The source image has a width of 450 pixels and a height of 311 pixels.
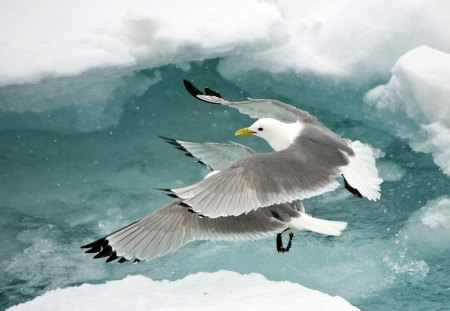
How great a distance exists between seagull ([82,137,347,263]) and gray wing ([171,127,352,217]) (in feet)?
0.25

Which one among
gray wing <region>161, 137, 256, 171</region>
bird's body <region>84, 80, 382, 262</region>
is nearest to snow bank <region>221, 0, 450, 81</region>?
gray wing <region>161, 137, 256, 171</region>

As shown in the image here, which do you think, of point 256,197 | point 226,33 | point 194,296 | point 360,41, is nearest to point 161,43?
point 226,33

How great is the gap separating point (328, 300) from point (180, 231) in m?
0.71

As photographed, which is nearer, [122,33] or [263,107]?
[263,107]

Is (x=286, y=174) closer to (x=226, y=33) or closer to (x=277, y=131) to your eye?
(x=277, y=131)

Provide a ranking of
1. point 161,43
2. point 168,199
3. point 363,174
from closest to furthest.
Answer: point 363,174, point 168,199, point 161,43

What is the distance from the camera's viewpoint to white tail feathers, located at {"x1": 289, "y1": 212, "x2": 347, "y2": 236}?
8.47 feet

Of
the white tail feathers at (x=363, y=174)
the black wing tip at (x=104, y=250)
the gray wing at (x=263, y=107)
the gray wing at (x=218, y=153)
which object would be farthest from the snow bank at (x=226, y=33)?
the black wing tip at (x=104, y=250)

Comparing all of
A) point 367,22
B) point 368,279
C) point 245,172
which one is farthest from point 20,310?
point 367,22

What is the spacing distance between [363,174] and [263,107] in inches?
28.8

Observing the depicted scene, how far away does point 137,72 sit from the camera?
13.5ft

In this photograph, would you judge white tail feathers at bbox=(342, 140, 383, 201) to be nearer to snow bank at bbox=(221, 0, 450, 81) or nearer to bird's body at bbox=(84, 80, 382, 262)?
bird's body at bbox=(84, 80, 382, 262)

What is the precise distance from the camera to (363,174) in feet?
9.51

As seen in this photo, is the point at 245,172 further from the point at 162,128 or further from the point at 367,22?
the point at 367,22
